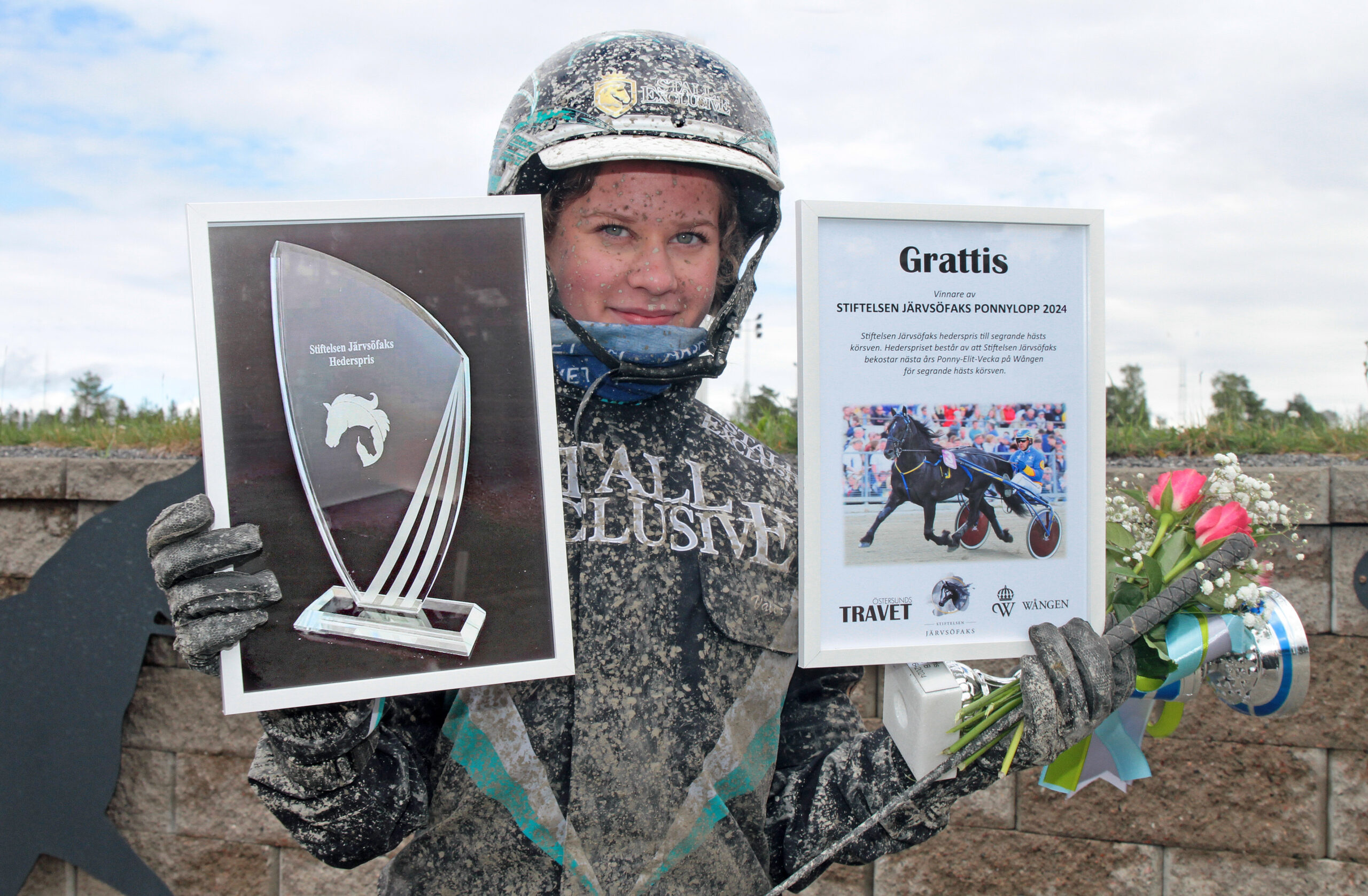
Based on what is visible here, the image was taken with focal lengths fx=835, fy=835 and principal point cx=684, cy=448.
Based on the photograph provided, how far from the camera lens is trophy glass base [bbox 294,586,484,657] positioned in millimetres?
1261

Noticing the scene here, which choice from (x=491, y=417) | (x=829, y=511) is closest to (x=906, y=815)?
(x=829, y=511)

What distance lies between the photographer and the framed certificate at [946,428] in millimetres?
1360

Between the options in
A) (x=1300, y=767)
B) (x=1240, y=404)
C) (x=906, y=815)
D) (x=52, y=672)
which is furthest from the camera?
(x=1240, y=404)

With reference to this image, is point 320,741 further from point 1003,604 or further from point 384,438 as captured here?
point 1003,604

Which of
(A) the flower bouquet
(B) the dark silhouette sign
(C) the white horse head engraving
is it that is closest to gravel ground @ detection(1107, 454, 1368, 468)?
(A) the flower bouquet

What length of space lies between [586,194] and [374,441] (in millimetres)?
773

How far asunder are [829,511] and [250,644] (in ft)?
2.99

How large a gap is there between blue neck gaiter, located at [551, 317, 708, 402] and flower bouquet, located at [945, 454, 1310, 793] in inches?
33.7

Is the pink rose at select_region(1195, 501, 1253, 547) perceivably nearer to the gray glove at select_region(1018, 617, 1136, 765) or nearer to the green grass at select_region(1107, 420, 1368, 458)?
the gray glove at select_region(1018, 617, 1136, 765)

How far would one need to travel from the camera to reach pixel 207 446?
1.23 m

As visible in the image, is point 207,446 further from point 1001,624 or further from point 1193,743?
point 1193,743

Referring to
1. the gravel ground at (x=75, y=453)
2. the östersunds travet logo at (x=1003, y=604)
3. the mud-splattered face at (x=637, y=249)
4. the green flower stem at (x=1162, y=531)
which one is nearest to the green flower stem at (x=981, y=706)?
the östersunds travet logo at (x=1003, y=604)

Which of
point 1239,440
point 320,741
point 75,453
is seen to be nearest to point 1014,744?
point 320,741

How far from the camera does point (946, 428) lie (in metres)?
1.38
